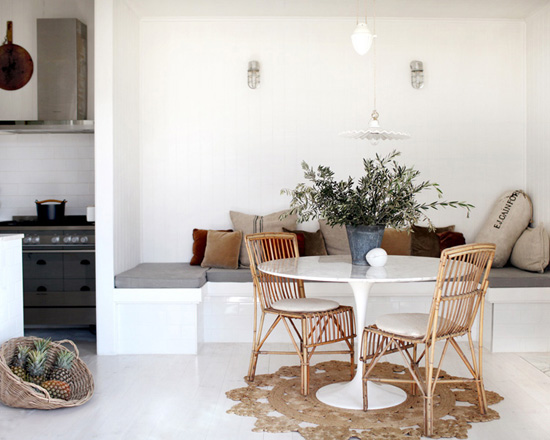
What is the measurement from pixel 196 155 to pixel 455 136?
2.53 meters

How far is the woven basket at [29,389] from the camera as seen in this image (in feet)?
10.7

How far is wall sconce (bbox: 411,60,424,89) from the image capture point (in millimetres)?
5609

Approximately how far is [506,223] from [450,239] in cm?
51

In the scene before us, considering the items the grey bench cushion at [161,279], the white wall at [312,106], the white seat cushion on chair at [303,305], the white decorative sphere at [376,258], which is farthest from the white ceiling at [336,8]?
the white seat cushion on chair at [303,305]

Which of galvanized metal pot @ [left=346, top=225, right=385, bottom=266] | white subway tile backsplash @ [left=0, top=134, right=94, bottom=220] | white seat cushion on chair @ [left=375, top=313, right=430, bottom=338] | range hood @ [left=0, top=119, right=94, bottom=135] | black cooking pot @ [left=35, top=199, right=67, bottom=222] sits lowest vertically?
white seat cushion on chair @ [left=375, top=313, right=430, bottom=338]

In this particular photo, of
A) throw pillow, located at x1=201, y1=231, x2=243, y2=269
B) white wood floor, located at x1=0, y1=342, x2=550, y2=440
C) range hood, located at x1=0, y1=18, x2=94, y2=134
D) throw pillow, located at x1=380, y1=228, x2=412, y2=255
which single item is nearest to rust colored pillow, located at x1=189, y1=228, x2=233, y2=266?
throw pillow, located at x1=201, y1=231, x2=243, y2=269

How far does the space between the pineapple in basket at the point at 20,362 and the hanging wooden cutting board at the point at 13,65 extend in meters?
3.00

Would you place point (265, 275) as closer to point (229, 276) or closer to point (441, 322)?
point (229, 276)

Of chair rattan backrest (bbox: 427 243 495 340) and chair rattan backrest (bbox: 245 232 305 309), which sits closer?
chair rattan backrest (bbox: 427 243 495 340)

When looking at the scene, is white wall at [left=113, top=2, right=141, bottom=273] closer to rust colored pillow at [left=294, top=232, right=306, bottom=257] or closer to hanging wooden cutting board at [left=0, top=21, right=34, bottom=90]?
hanging wooden cutting board at [left=0, top=21, right=34, bottom=90]

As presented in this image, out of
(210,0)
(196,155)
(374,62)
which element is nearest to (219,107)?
(196,155)

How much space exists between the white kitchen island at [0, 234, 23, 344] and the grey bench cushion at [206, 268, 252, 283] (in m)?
1.60

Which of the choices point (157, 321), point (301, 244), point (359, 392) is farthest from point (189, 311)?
point (359, 392)

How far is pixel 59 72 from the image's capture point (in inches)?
215
